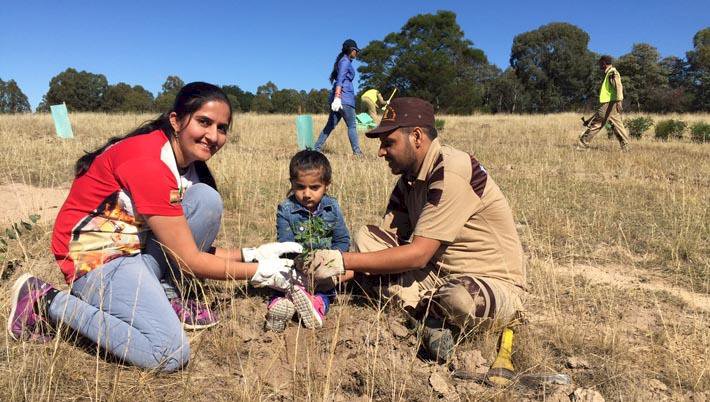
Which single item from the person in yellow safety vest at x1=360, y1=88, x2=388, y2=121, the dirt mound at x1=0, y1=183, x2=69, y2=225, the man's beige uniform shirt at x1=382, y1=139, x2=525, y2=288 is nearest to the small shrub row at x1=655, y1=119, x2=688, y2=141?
the person in yellow safety vest at x1=360, y1=88, x2=388, y2=121

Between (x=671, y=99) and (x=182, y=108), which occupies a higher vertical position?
(x=671, y=99)

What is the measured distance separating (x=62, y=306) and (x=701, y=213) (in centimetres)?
527

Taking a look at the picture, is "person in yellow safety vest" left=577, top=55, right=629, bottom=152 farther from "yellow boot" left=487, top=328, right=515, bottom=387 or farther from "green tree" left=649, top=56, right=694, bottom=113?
"green tree" left=649, top=56, right=694, bottom=113

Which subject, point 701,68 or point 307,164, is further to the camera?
point 701,68

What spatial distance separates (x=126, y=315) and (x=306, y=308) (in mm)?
812

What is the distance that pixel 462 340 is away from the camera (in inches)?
93.9

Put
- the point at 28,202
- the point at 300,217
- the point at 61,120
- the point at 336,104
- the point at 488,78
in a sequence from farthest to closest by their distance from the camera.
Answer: the point at 488,78 < the point at 61,120 < the point at 336,104 < the point at 28,202 < the point at 300,217

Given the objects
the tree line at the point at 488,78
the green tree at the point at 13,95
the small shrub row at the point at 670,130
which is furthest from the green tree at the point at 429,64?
the green tree at the point at 13,95

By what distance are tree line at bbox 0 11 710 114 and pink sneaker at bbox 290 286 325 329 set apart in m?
32.7

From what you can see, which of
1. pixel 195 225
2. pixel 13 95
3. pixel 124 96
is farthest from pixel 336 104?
pixel 13 95

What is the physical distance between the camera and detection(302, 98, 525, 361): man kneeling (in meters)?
2.25

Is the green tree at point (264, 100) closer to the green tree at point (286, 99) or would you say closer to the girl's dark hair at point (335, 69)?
the green tree at point (286, 99)

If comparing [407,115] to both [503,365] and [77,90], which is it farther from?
[77,90]

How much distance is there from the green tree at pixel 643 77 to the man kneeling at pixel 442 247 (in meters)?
45.3
